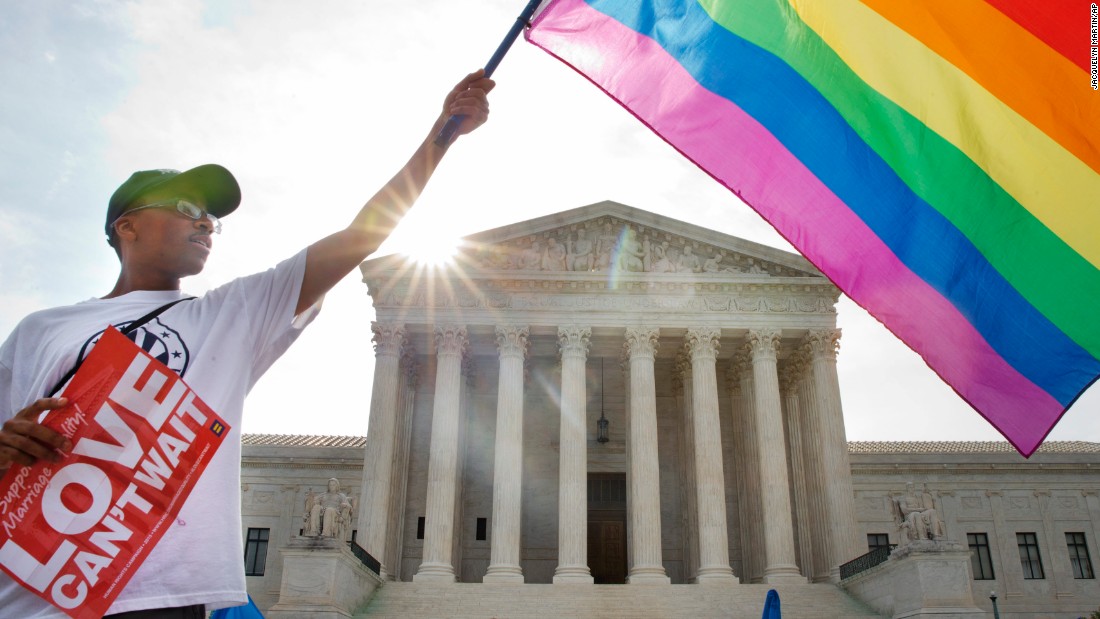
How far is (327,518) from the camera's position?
2398cm

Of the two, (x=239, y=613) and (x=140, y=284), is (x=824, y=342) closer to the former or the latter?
(x=239, y=613)

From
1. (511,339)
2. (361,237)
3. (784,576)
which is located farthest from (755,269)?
(361,237)

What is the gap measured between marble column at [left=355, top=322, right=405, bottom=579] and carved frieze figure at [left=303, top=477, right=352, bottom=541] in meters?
3.56

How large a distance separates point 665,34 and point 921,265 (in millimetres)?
2130

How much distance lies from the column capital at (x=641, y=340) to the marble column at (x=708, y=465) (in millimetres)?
1306

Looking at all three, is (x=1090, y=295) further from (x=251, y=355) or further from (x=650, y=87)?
(x=251, y=355)

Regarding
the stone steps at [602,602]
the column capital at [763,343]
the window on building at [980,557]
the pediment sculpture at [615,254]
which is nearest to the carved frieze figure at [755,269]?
the pediment sculpture at [615,254]

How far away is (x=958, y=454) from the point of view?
1619 inches

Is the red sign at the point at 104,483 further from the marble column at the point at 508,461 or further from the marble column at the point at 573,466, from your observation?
the marble column at the point at 573,466

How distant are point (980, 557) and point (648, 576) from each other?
20.6m

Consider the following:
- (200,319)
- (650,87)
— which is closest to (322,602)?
(650,87)

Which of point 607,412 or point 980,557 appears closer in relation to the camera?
point 607,412

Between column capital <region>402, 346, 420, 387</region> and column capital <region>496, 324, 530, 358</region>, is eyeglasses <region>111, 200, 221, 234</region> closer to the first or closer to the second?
column capital <region>496, 324, 530, 358</region>

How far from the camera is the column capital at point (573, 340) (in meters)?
30.7
